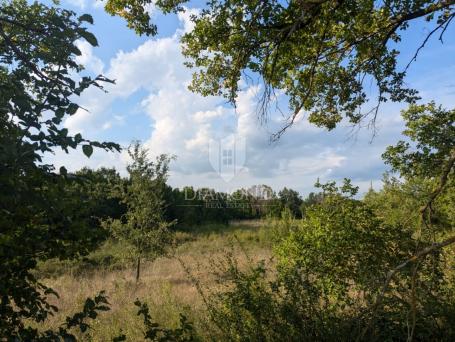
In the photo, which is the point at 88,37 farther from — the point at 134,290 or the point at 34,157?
the point at 134,290

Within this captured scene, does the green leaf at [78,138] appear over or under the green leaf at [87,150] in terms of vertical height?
over

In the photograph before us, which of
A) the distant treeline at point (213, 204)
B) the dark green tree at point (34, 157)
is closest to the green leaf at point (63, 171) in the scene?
the dark green tree at point (34, 157)

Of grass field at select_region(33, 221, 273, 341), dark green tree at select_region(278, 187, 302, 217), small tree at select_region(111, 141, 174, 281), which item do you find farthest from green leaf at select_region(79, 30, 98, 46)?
dark green tree at select_region(278, 187, 302, 217)

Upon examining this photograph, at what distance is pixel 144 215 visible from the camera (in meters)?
14.5

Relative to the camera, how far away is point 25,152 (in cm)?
208

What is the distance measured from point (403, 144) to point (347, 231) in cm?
287

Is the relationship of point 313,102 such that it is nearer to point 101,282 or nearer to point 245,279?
point 245,279

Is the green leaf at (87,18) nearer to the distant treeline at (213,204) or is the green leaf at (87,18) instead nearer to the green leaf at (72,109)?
the green leaf at (72,109)

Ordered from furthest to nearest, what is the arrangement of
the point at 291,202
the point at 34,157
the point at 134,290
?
the point at 291,202 → the point at 134,290 → the point at 34,157

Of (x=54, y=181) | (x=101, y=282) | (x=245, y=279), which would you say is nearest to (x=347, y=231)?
(x=245, y=279)

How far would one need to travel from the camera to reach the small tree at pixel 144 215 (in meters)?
14.4

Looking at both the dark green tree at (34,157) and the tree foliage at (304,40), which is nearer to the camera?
the dark green tree at (34,157)

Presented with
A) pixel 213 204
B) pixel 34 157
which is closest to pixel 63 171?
pixel 34 157

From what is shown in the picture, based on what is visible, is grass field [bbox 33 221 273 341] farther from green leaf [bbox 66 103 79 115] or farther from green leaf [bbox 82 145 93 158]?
green leaf [bbox 66 103 79 115]
